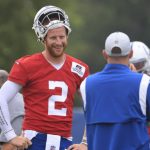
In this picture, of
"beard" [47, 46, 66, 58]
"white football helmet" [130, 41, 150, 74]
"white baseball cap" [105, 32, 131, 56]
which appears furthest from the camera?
"white football helmet" [130, 41, 150, 74]

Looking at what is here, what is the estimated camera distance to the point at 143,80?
920 centimetres

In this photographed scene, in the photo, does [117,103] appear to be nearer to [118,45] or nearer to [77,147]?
[118,45]

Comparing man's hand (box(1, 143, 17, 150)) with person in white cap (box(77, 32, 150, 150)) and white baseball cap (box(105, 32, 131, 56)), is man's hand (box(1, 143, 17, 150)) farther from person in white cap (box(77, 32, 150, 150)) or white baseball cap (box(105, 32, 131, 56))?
white baseball cap (box(105, 32, 131, 56))

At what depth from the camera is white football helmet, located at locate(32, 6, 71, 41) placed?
1041cm

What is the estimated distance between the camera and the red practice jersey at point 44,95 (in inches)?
405

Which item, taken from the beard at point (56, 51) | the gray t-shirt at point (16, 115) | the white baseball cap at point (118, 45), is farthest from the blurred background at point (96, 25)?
the white baseball cap at point (118, 45)

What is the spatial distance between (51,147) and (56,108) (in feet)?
1.24

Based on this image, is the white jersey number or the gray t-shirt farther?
the gray t-shirt

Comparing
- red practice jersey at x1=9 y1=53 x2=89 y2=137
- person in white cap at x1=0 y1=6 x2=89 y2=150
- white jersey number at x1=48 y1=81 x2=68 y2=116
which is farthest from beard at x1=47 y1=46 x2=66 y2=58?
white jersey number at x1=48 y1=81 x2=68 y2=116

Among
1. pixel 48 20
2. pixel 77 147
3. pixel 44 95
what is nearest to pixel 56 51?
pixel 48 20

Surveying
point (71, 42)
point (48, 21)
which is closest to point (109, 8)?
point (71, 42)

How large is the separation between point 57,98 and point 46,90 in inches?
5.0

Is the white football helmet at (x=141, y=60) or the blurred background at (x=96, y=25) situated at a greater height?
the blurred background at (x=96, y=25)

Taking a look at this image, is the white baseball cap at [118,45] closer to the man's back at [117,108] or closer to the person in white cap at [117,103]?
the person in white cap at [117,103]
